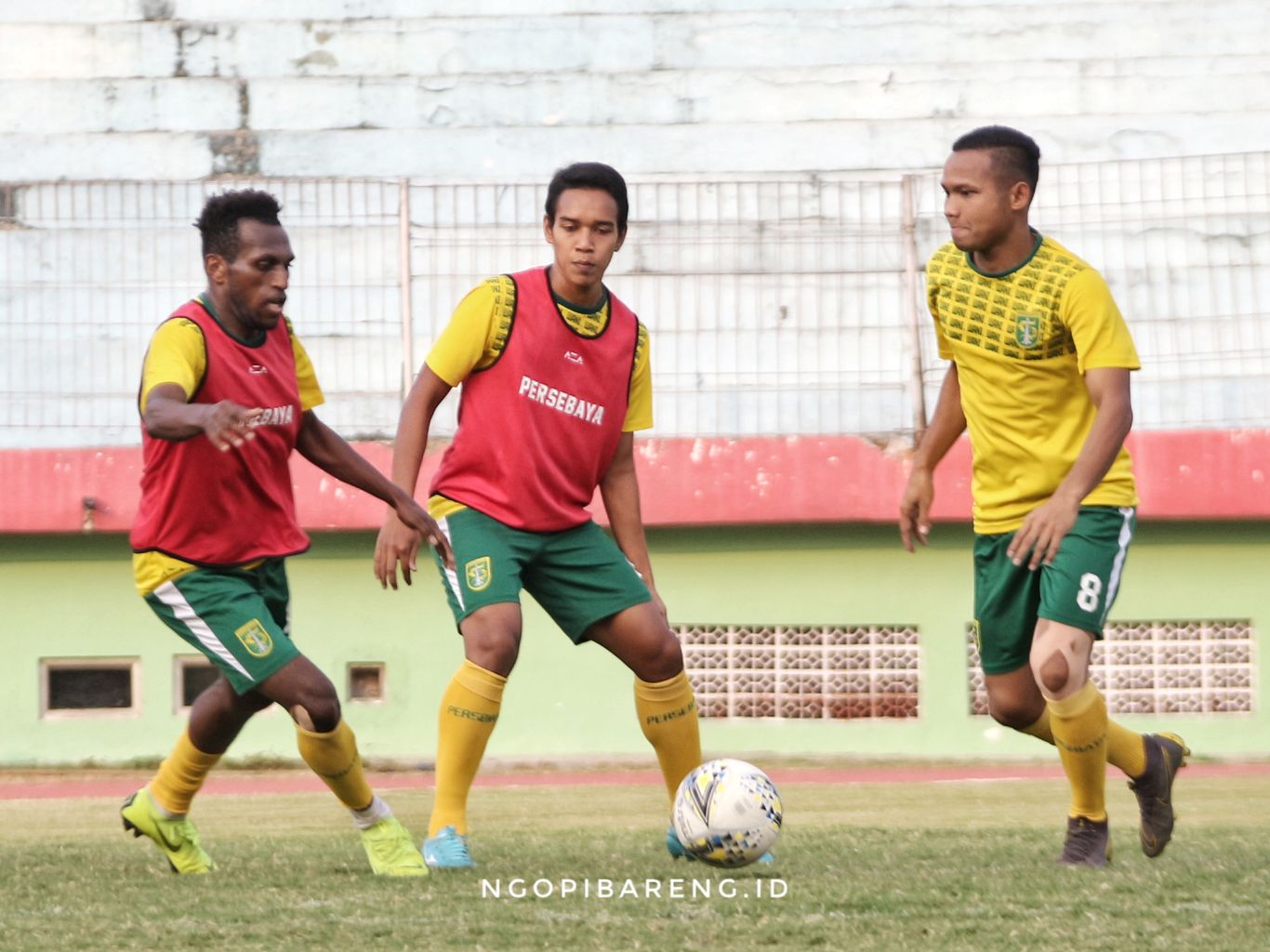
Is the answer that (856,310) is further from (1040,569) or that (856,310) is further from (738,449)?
(1040,569)

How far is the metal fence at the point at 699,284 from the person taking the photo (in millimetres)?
10359

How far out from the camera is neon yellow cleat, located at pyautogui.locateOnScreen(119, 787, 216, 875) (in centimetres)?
582

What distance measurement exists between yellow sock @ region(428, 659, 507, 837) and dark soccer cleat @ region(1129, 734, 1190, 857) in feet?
6.34

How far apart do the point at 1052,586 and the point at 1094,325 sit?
0.74 metres

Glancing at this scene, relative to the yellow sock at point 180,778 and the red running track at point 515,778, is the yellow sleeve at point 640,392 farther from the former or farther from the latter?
the red running track at point 515,778

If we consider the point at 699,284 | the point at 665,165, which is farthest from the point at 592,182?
the point at 665,165

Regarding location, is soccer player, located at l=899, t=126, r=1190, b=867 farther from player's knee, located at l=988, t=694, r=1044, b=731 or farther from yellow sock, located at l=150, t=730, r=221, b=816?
yellow sock, located at l=150, t=730, r=221, b=816

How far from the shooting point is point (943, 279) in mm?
5879

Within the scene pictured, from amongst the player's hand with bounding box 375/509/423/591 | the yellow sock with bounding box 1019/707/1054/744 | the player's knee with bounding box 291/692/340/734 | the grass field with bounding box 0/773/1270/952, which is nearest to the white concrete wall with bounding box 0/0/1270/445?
the grass field with bounding box 0/773/1270/952

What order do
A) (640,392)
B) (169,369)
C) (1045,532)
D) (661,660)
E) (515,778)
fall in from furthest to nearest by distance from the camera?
(515,778) → (640,392) → (661,660) → (169,369) → (1045,532)

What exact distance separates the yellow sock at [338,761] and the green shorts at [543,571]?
1.67ft

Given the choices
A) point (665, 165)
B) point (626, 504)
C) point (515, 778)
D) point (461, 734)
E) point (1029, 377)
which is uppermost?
point (665, 165)

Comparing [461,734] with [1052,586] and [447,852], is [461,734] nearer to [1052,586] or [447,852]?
[447,852]

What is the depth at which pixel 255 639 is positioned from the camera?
555cm
